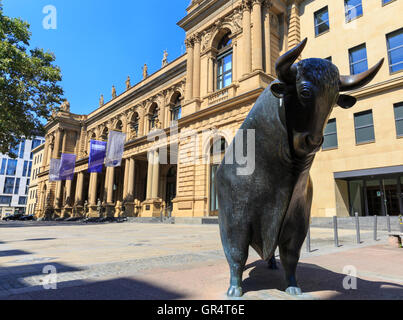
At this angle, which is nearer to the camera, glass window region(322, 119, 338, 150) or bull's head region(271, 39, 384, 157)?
bull's head region(271, 39, 384, 157)

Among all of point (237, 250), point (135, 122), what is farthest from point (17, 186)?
point (237, 250)

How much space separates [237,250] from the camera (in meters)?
2.39

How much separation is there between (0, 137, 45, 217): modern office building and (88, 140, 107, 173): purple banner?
198ft

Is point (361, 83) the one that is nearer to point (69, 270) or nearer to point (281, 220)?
point (281, 220)

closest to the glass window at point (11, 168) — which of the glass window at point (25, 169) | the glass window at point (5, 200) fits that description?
the glass window at point (25, 169)

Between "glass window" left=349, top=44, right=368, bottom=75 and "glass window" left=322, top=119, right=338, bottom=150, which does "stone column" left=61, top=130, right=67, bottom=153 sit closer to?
"glass window" left=322, top=119, right=338, bottom=150

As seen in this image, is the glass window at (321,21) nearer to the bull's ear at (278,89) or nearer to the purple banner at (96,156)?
the bull's ear at (278,89)

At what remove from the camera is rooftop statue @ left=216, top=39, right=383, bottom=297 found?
5.86 ft

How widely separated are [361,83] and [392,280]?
8.26 ft

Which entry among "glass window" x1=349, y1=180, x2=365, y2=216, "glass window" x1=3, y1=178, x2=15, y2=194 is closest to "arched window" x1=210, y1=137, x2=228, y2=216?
"glass window" x1=349, y1=180, x2=365, y2=216

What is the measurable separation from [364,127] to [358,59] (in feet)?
16.0

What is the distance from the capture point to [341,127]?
58.6 ft

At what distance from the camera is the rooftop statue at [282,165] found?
5.86 feet
